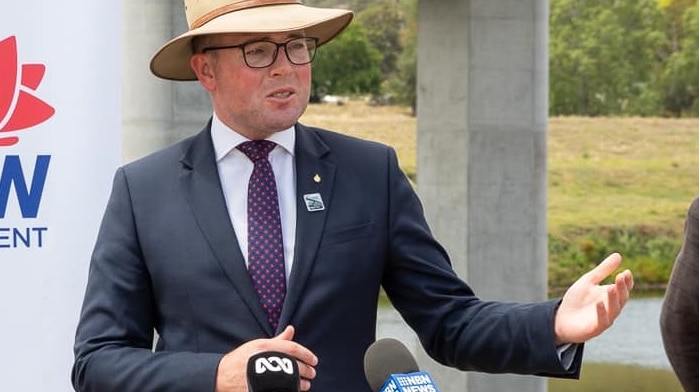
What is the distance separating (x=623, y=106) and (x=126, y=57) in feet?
94.5

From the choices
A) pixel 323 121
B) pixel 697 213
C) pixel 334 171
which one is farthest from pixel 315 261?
pixel 323 121

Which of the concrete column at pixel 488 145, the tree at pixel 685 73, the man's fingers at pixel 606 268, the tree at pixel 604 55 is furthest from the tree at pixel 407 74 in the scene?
the man's fingers at pixel 606 268

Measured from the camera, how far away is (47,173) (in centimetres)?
421

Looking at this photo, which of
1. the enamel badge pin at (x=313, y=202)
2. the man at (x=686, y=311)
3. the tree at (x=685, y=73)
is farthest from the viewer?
the tree at (x=685, y=73)

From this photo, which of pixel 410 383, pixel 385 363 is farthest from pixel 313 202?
pixel 410 383

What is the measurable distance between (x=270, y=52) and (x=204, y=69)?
193 millimetres

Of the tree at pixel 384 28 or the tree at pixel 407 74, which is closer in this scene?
the tree at pixel 407 74

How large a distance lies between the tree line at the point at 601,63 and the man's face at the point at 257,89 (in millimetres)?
34903

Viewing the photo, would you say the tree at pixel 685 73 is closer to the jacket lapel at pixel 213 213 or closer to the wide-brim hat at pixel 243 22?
the wide-brim hat at pixel 243 22

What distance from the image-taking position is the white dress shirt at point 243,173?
3389 mm

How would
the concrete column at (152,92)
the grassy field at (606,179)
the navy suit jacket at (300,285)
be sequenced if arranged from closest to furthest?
the navy suit jacket at (300,285) → the concrete column at (152,92) → the grassy field at (606,179)

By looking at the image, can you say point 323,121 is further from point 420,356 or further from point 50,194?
point 50,194

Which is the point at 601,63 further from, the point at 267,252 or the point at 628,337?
the point at 267,252

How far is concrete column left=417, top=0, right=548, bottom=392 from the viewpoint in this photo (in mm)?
14887
